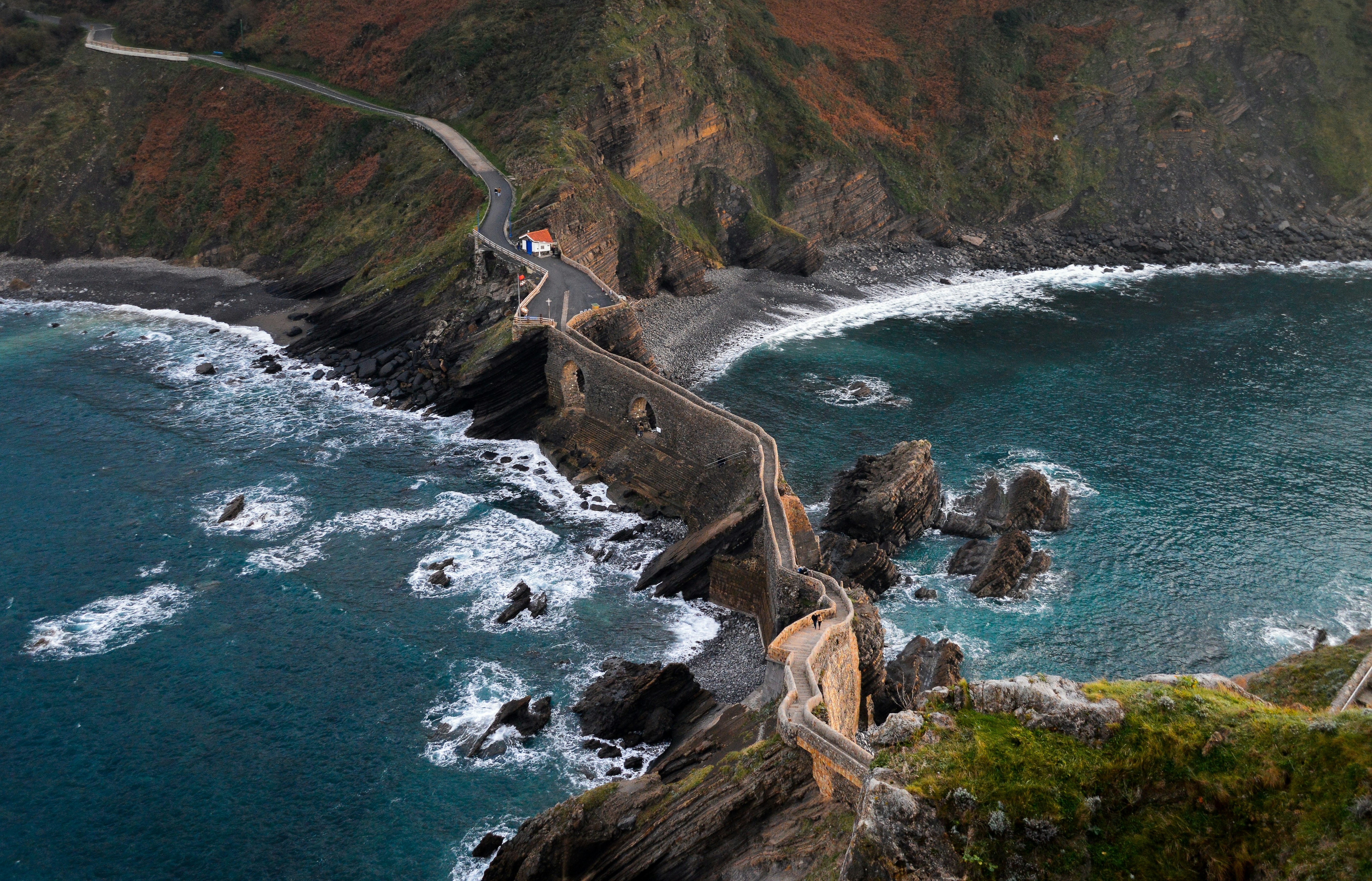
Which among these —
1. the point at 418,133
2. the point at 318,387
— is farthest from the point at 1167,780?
the point at 418,133

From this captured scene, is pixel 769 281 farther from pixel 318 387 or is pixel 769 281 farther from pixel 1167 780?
pixel 1167 780

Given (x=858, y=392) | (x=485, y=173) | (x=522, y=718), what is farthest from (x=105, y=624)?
(x=485, y=173)

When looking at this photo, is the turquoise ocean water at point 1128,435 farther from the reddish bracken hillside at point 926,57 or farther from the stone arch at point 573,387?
the reddish bracken hillside at point 926,57

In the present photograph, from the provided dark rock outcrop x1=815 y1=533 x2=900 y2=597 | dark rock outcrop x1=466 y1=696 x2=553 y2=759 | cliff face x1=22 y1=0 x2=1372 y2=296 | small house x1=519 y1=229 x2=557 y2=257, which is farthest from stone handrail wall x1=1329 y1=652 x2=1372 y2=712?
cliff face x1=22 y1=0 x2=1372 y2=296

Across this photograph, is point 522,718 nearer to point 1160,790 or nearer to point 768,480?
point 768,480

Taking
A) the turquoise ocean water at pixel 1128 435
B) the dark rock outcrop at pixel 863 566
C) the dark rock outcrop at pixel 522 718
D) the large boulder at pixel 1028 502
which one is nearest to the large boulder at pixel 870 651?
the turquoise ocean water at pixel 1128 435
